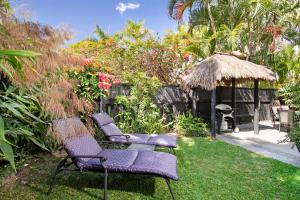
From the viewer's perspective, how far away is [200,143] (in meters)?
7.90

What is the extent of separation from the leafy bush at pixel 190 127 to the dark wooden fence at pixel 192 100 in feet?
2.25

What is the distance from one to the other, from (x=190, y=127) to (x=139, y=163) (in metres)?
5.37

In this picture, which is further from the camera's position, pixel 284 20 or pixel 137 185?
pixel 284 20

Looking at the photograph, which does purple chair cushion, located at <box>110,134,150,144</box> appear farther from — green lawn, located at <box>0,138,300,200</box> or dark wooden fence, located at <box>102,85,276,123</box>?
dark wooden fence, located at <box>102,85,276,123</box>

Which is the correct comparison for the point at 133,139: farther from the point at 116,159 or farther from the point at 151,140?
the point at 116,159

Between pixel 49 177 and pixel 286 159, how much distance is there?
480cm

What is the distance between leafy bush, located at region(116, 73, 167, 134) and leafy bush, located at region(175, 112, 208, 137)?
1.87 feet

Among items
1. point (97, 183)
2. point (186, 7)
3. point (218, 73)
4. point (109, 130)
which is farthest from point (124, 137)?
point (186, 7)

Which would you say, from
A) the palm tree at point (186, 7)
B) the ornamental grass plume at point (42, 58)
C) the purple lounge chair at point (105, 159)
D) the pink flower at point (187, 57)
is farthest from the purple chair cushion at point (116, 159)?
the palm tree at point (186, 7)

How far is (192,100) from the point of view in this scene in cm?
1050

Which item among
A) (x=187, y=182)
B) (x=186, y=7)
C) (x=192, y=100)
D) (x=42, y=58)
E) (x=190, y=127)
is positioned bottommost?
(x=187, y=182)

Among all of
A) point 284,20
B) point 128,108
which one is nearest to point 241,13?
point 284,20

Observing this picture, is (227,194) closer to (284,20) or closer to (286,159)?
A: (286,159)

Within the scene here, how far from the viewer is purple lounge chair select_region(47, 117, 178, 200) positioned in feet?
12.3
